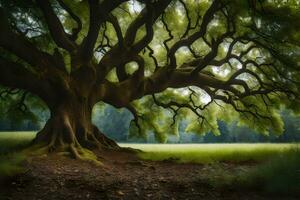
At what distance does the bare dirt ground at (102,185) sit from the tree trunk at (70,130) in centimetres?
246

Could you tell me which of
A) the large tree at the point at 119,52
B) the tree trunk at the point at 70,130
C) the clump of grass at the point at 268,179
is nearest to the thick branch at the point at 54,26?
the large tree at the point at 119,52

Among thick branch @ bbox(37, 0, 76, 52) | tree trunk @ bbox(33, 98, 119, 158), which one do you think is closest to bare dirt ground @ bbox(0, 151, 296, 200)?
tree trunk @ bbox(33, 98, 119, 158)

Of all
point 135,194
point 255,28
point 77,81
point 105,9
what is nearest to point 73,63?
A: point 77,81

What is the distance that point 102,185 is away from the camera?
24.3ft

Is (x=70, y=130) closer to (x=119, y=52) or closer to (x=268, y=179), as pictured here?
(x=119, y=52)

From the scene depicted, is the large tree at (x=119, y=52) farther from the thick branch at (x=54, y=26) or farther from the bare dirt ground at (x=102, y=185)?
the bare dirt ground at (x=102, y=185)

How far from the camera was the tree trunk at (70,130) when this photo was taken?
1225 centimetres

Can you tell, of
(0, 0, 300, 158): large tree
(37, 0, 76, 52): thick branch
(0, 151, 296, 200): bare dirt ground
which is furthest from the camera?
(0, 0, 300, 158): large tree

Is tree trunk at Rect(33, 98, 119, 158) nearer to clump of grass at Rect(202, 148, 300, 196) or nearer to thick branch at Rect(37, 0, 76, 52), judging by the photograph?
thick branch at Rect(37, 0, 76, 52)

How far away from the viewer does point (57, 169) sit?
354 inches

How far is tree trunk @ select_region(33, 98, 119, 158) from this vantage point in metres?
12.2

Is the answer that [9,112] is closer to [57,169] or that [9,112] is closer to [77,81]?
[77,81]

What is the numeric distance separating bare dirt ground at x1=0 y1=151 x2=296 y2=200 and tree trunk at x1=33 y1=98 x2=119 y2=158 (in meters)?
2.46

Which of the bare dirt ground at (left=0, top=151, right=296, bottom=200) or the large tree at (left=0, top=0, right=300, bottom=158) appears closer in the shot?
the bare dirt ground at (left=0, top=151, right=296, bottom=200)
